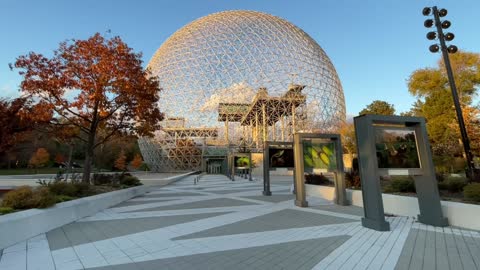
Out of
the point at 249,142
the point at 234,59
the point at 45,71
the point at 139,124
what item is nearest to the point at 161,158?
the point at 249,142

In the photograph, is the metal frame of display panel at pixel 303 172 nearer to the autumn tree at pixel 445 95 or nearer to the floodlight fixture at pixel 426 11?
the floodlight fixture at pixel 426 11

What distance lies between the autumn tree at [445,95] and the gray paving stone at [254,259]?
25518 mm

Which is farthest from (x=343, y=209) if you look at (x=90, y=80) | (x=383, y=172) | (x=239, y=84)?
(x=239, y=84)

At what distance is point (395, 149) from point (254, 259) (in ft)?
14.7

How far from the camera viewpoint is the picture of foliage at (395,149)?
5914 mm

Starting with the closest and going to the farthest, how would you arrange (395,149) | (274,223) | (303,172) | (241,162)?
(395,149) → (274,223) → (303,172) → (241,162)

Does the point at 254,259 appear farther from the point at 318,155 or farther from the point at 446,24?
the point at 446,24

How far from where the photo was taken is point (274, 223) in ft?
21.3

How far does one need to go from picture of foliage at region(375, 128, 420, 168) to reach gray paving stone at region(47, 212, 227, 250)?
16.6 feet

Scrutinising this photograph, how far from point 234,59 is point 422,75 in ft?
88.0

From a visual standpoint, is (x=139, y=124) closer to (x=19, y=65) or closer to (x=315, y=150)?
(x=19, y=65)

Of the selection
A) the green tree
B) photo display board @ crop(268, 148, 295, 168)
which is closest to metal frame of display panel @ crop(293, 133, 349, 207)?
photo display board @ crop(268, 148, 295, 168)

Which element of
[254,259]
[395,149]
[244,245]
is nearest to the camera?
[254,259]

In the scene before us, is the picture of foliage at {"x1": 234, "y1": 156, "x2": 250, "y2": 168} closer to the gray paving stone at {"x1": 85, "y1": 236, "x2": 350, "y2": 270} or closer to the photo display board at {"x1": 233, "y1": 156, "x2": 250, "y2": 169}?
the photo display board at {"x1": 233, "y1": 156, "x2": 250, "y2": 169}
